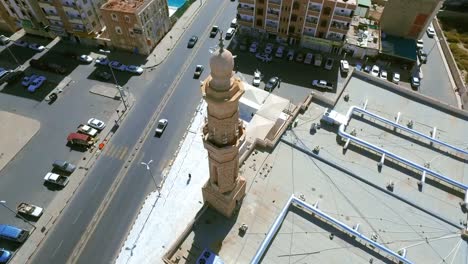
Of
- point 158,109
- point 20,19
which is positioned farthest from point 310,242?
point 20,19

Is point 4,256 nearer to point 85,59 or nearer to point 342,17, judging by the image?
point 85,59

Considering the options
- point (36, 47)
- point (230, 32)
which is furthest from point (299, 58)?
point (36, 47)

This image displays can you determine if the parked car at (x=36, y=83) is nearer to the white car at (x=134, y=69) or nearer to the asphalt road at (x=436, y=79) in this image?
the white car at (x=134, y=69)

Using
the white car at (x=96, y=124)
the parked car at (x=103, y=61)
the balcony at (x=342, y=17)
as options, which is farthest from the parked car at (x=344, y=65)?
the parked car at (x=103, y=61)

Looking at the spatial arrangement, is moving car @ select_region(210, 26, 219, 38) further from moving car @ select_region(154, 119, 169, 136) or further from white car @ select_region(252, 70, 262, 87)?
moving car @ select_region(154, 119, 169, 136)

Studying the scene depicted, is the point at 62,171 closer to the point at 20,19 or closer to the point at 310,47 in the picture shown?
the point at 20,19

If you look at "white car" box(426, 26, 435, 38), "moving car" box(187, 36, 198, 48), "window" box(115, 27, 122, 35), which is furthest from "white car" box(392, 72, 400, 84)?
"window" box(115, 27, 122, 35)

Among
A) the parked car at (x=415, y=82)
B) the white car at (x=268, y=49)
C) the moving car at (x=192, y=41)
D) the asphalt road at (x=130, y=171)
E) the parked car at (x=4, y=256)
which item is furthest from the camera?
the moving car at (x=192, y=41)
